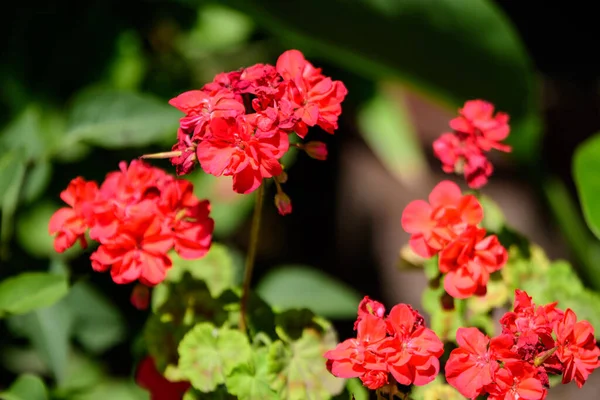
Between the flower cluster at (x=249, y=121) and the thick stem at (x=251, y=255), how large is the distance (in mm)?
61

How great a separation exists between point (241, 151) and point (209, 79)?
43.7 inches

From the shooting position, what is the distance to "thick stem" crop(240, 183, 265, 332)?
718 millimetres

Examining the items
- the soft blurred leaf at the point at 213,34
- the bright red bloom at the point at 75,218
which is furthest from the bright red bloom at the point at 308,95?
the soft blurred leaf at the point at 213,34

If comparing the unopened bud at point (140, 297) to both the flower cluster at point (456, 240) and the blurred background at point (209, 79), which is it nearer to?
the blurred background at point (209, 79)

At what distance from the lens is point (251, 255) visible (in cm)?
78

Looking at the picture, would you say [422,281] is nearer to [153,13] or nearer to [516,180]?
[516,180]

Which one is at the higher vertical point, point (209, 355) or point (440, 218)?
point (440, 218)

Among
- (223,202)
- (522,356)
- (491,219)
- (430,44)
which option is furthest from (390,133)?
(522,356)

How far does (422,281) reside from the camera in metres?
2.04

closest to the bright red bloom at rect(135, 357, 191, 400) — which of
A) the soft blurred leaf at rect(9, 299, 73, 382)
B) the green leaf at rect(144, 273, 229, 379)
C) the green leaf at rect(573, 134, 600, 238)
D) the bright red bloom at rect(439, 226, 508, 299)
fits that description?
the green leaf at rect(144, 273, 229, 379)

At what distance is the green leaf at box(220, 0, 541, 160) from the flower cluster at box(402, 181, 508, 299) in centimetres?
69

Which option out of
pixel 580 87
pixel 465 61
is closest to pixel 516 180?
pixel 580 87

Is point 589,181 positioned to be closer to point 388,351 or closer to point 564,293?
point 564,293

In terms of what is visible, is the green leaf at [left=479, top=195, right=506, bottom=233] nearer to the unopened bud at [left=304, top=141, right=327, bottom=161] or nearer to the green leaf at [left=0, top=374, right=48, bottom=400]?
the unopened bud at [left=304, top=141, right=327, bottom=161]
